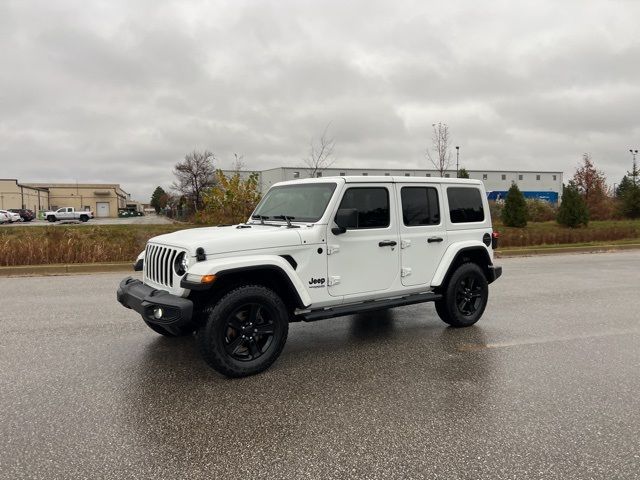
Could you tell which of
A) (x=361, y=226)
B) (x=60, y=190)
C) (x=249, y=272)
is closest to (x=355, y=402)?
(x=249, y=272)

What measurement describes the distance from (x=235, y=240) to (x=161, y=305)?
0.85m

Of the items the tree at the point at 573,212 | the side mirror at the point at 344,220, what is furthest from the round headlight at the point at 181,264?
the tree at the point at 573,212

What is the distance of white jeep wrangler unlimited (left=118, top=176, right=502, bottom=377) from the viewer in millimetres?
4332

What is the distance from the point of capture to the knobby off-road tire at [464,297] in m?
6.03

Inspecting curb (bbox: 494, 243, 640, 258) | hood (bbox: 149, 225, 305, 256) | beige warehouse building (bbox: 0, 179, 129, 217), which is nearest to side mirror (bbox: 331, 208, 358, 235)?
hood (bbox: 149, 225, 305, 256)

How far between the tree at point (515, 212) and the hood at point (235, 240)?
27.5 metres

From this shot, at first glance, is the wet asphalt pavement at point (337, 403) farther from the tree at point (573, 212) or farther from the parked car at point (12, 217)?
the parked car at point (12, 217)

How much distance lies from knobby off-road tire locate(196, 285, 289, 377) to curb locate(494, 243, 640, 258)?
40.7 feet

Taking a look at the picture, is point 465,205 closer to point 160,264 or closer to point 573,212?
point 160,264

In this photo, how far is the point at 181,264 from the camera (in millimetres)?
4414

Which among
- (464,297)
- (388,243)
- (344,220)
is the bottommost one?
(464,297)

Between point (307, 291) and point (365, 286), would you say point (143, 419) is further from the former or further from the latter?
point (365, 286)

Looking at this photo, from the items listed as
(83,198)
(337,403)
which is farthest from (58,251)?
(83,198)

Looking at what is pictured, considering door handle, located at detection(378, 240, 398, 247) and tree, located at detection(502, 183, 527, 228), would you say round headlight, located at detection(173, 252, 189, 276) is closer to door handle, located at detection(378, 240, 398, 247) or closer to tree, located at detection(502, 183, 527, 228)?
door handle, located at detection(378, 240, 398, 247)
